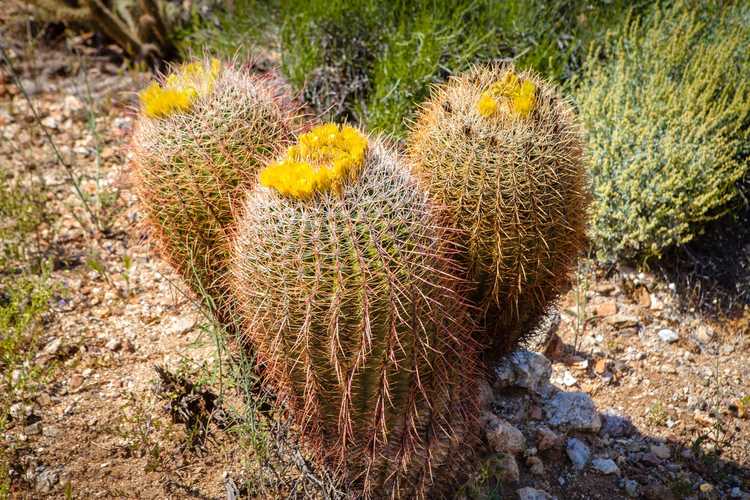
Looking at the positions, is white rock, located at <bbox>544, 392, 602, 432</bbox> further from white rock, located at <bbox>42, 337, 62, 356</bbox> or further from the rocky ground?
white rock, located at <bbox>42, 337, 62, 356</bbox>

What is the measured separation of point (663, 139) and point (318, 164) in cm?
284

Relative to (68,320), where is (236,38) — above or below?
above

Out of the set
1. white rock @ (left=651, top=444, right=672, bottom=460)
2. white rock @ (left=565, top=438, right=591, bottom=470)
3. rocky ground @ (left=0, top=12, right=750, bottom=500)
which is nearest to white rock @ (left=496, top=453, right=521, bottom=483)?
rocky ground @ (left=0, top=12, right=750, bottom=500)

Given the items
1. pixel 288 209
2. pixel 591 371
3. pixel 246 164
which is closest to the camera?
pixel 288 209

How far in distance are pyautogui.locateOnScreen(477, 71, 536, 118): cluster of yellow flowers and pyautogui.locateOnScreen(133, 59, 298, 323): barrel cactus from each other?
73 cm

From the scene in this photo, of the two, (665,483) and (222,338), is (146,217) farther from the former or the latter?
(665,483)

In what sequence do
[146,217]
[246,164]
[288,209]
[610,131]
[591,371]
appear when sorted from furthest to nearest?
[610,131], [591,371], [146,217], [246,164], [288,209]

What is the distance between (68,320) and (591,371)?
271 centimetres

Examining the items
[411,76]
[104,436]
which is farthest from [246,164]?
[411,76]

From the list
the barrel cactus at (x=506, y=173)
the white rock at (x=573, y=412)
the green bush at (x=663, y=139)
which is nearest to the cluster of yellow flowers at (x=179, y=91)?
the barrel cactus at (x=506, y=173)

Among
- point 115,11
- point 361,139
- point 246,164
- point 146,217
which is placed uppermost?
point 361,139

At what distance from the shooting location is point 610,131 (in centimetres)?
425

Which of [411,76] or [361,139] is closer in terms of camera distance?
[361,139]

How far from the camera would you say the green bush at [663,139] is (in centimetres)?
397
